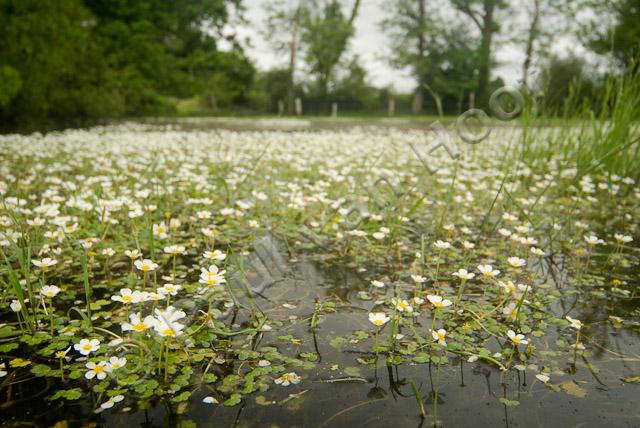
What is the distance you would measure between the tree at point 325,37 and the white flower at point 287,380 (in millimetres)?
25189

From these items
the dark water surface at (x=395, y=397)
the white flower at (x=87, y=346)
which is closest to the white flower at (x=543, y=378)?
the dark water surface at (x=395, y=397)

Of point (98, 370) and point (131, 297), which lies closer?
point (98, 370)

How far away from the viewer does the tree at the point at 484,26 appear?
90.1 feet

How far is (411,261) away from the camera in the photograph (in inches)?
103

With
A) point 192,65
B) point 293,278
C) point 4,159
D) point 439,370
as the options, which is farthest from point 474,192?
point 192,65

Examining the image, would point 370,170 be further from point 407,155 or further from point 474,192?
point 407,155

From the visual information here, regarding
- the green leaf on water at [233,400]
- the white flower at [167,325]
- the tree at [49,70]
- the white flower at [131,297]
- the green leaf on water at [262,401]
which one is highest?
the tree at [49,70]

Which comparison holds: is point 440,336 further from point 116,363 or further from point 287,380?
point 116,363

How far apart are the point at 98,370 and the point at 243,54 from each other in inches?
1020

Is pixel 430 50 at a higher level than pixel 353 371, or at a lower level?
higher

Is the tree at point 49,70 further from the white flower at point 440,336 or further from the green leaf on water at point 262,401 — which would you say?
the white flower at point 440,336

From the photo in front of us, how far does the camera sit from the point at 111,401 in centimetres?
133

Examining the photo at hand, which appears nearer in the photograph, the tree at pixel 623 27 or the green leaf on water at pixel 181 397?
the green leaf on water at pixel 181 397

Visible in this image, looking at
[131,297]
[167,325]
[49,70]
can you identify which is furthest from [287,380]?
[49,70]
